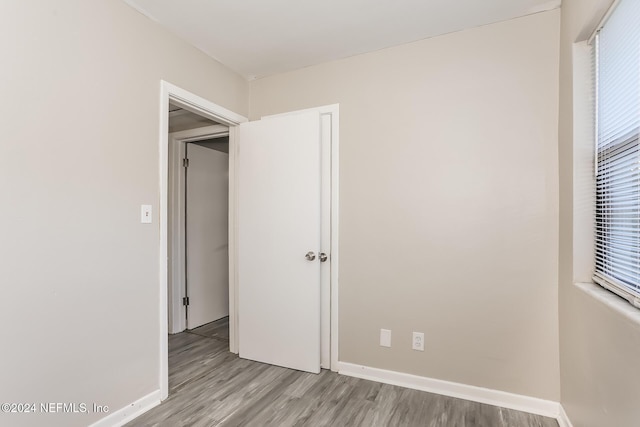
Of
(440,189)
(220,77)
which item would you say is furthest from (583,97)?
(220,77)

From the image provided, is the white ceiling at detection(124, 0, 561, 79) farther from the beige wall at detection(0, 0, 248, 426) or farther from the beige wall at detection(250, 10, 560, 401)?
the beige wall at detection(0, 0, 248, 426)

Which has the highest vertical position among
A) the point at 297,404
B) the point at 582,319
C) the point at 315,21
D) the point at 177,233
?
the point at 315,21

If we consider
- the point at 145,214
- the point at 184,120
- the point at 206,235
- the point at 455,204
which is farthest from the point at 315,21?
the point at 206,235

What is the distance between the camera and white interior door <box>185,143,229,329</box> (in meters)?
3.55

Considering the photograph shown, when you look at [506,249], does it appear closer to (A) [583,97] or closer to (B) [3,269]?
(A) [583,97]

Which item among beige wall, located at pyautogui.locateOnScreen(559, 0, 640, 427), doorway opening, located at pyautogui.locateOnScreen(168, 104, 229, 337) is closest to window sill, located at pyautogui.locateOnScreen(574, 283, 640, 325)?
beige wall, located at pyautogui.locateOnScreen(559, 0, 640, 427)

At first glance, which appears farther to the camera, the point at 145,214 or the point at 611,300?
the point at 145,214

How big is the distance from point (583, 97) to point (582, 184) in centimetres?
46

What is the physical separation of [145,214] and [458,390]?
7.79ft

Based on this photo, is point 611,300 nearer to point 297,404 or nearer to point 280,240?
point 297,404

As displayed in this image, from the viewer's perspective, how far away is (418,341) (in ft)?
7.37

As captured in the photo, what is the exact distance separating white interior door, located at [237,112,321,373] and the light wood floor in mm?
221

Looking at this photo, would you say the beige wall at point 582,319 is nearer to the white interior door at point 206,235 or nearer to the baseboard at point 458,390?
the baseboard at point 458,390

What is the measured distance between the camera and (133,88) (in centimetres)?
192
